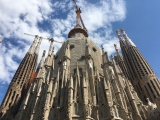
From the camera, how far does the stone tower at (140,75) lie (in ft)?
104

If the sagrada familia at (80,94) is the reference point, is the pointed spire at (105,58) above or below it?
above

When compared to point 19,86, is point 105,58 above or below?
below

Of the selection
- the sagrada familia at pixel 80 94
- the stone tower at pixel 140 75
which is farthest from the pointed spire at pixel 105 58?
the stone tower at pixel 140 75

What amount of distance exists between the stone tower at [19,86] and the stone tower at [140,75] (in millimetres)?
21400

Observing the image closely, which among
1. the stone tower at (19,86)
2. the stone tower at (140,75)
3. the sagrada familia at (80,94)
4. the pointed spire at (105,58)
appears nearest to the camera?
the sagrada familia at (80,94)

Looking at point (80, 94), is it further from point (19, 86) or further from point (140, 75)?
point (140, 75)

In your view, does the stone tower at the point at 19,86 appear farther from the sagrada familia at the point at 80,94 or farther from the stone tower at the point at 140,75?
the stone tower at the point at 140,75

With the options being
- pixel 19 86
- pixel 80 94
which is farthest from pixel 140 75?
pixel 19 86

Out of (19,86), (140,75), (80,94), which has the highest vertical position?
(140,75)

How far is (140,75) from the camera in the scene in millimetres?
35312

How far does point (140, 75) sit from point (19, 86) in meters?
23.2

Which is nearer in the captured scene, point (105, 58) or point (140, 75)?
point (105, 58)

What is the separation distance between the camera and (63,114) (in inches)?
692

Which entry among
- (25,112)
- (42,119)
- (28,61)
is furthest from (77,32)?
(42,119)
